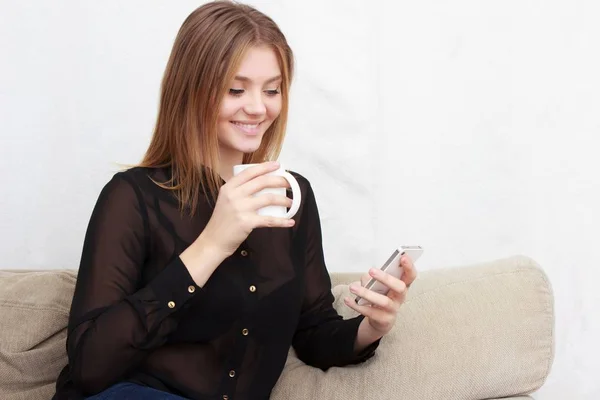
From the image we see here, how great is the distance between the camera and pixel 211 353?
1647mm

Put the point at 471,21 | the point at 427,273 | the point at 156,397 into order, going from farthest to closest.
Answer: the point at 471,21
the point at 427,273
the point at 156,397

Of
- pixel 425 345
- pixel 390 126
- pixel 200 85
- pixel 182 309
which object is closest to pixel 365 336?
pixel 425 345

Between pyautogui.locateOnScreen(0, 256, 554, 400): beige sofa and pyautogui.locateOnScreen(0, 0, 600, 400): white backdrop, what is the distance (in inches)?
26.8

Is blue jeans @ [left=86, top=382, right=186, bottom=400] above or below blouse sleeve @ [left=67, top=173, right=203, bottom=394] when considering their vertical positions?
below

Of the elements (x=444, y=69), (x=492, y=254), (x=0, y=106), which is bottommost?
(x=492, y=254)

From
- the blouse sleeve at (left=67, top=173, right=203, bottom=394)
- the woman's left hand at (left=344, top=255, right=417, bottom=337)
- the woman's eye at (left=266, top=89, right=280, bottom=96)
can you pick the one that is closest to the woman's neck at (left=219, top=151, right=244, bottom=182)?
the woman's eye at (left=266, top=89, right=280, bottom=96)

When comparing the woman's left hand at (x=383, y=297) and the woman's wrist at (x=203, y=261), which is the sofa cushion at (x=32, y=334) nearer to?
the woman's wrist at (x=203, y=261)

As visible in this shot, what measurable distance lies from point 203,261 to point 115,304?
0.18 meters

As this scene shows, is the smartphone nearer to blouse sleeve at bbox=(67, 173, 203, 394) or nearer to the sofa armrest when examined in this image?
the sofa armrest

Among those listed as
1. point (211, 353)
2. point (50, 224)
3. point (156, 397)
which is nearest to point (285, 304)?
point (211, 353)

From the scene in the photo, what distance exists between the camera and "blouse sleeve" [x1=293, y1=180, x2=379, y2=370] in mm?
1802

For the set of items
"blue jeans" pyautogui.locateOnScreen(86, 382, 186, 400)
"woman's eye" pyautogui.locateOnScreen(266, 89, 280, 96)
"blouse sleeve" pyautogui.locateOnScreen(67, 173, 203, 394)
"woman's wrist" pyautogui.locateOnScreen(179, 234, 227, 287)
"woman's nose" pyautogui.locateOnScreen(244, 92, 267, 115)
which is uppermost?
"woman's eye" pyautogui.locateOnScreen(266, 89, 280, 96)

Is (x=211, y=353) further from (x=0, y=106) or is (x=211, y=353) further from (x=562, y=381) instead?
(x=562, y=381)

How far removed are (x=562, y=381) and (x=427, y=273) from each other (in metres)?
0.97
